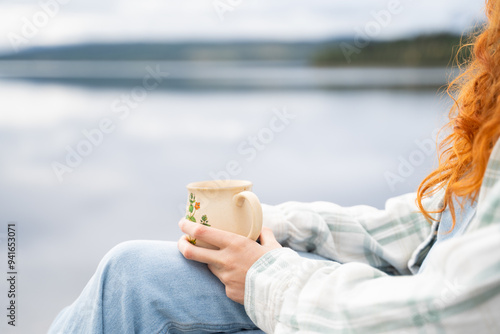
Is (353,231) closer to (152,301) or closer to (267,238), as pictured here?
(267,238)

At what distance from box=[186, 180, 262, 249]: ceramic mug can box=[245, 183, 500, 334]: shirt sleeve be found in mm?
85

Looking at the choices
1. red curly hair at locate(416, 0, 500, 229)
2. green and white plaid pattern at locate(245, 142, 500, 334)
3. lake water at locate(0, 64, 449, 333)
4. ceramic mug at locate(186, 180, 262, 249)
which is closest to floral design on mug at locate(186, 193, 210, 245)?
ceramic mug at locate(186, 180, 262, 249)

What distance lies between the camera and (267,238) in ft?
2.46

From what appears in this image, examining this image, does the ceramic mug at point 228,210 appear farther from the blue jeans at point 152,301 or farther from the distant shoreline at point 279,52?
the distant shoreline at point 279,52

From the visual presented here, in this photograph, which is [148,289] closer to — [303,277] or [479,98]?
[303,277]

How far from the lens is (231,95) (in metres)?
5.93

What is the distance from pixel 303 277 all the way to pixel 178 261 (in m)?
0.23

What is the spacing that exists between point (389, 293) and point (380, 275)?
9cm

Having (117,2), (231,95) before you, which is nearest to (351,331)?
(231,95)

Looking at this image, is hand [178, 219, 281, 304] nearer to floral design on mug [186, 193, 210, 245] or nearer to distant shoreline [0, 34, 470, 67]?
floral design on mug [186, 193, 210, 245]

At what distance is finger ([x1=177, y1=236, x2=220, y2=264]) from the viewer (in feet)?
2.30

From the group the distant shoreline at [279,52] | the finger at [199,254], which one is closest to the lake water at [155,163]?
the finger at [199,254]

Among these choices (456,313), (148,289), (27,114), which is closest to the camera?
(456,313)

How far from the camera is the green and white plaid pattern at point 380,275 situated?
417 mm
